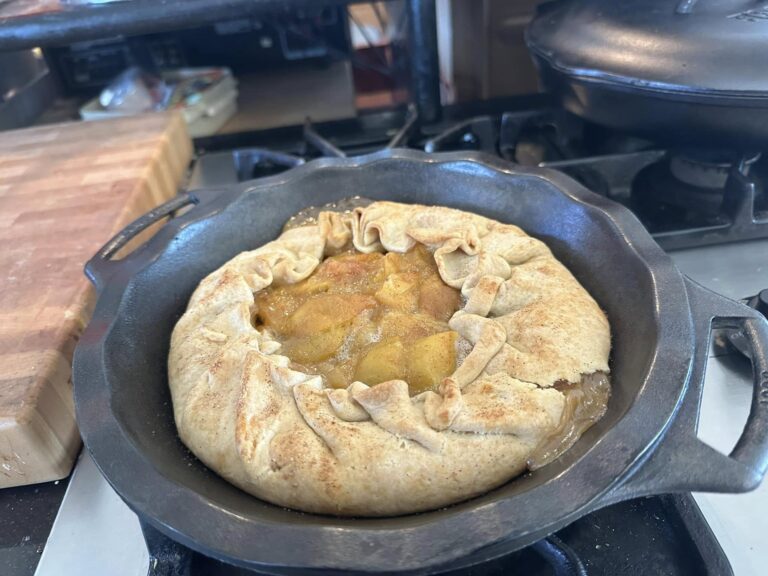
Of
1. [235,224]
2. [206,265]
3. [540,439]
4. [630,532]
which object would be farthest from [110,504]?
[630,532]

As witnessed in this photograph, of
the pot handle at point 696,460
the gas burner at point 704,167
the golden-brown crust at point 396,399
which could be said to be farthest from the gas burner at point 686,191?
the pot handle at point 696,460

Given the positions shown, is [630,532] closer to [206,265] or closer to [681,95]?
[681,95]

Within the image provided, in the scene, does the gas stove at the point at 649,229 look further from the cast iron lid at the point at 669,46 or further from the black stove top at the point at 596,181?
the cast iron lid at the point at 669,46

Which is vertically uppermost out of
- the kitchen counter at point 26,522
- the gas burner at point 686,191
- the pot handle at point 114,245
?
the pot handle at point 114,245

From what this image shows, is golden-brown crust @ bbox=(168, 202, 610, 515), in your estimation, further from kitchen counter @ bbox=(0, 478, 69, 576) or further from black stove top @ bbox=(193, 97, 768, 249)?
black stove top @ bbox=(193, 97, 768, 249)

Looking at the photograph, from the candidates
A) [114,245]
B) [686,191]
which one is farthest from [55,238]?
[686,191]

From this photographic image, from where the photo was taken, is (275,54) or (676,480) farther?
(275,54)

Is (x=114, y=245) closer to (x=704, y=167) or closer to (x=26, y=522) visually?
(x=26, y=522)
